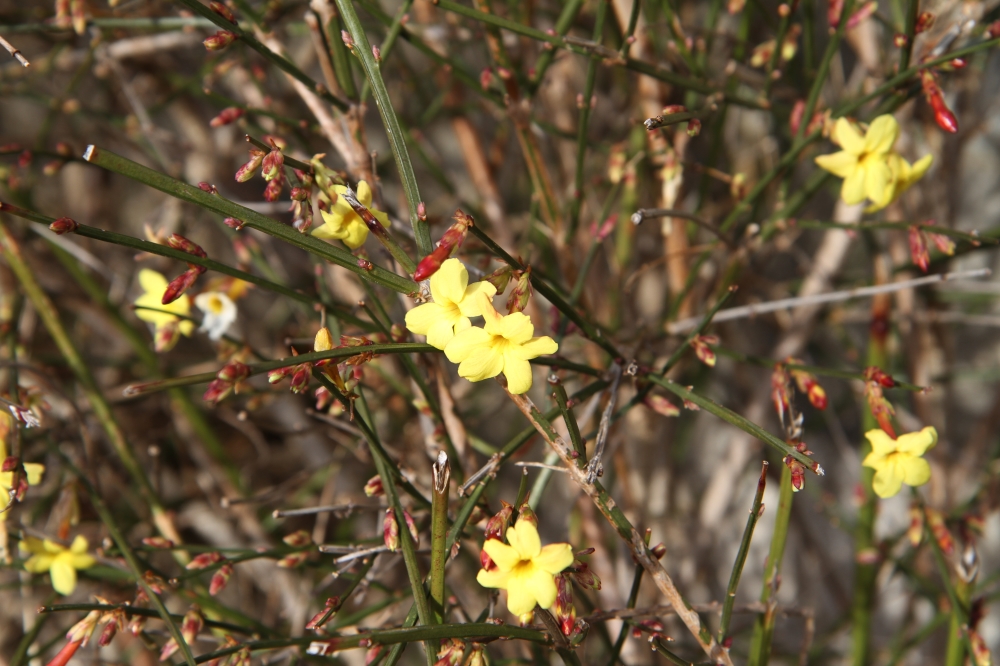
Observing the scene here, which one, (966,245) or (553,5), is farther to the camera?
(553,5)

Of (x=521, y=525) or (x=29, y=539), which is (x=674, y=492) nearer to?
(x=521, y=525)

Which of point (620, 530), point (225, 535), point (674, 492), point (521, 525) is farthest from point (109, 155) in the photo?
point (674, 492)

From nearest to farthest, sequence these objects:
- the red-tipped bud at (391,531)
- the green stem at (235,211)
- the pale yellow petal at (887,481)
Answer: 1. the green stem at (235,211)
2. the red-tipped bud at (391,531)
3. the pale yellow petal at (887,481)

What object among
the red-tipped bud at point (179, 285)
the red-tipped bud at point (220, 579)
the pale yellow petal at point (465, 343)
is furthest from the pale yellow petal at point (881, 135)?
the red-tipped bud at point (220, 579)

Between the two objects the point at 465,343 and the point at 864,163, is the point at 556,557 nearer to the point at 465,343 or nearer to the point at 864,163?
the point at 465,343

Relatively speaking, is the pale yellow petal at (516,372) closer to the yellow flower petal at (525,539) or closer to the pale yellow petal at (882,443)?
the yellow flower petal at (525,539)

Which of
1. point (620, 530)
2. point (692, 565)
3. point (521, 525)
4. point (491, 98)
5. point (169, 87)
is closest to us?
point (521, 525)
